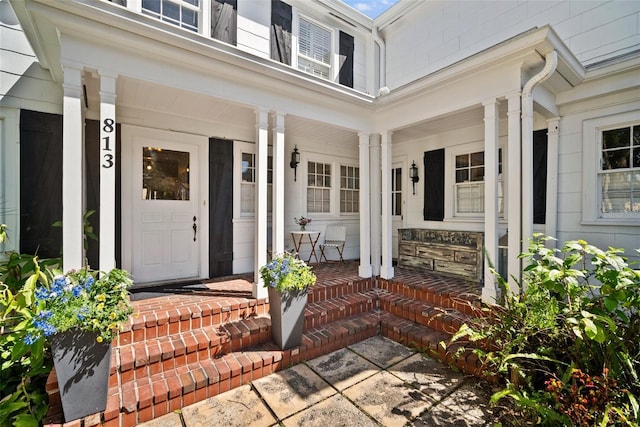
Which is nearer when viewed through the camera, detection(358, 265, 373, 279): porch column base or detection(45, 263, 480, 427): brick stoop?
detection(45, 263, 480, 427): brick stoop

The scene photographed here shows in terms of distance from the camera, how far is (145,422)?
6.82 ft

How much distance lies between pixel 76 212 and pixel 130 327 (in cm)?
110

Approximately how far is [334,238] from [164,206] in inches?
119

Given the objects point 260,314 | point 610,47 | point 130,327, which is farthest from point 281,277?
point 610,47

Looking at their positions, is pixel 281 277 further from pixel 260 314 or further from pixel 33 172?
pixel 33 172

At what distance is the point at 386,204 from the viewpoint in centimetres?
437

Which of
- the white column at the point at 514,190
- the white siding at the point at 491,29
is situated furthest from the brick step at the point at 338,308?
the white siding at the point at 491,29

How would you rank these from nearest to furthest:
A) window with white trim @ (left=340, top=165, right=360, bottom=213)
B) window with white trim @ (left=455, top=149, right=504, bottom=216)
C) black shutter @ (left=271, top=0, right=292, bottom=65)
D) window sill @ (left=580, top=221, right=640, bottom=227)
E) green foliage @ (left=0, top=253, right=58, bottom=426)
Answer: green foliage @ (left=0, top=253, right=58, bottom=426), window sill @ (left=580, top=221, right=640, bottom=227), black shutter @ (left=271, top=0, right=292, bottom=65), window with white trim @ (left=455, top=149, right=504, bottom=216), window with white trim @ (left=340, top=165, right=360, bottom=213)

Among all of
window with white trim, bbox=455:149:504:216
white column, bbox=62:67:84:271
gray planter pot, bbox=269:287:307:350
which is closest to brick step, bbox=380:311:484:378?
gray planter pot, bbox=269:287:307:350

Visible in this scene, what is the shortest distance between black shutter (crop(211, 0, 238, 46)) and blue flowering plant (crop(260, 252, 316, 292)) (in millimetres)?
3135

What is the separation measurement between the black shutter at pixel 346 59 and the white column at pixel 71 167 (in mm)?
3968

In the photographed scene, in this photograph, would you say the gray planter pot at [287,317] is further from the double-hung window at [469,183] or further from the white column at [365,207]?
the double-hung window at [469,183]

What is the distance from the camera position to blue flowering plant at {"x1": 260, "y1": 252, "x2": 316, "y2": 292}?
2.82 metres

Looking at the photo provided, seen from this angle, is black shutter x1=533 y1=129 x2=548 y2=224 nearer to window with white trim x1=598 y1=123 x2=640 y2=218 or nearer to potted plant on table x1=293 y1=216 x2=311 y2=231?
window with white trim x1=598 y1=123 x2=640 y2=218
